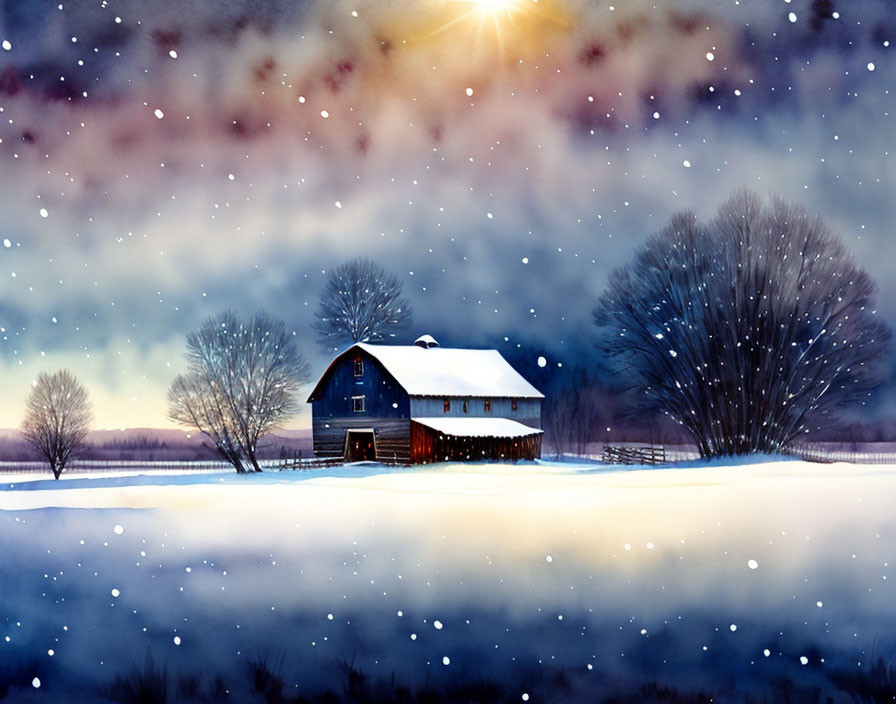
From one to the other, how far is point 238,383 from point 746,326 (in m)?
11.2

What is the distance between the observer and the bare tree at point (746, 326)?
14.2 meters

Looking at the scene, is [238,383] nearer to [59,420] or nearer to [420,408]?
[420,408]

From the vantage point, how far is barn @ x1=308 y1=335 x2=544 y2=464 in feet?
67.6

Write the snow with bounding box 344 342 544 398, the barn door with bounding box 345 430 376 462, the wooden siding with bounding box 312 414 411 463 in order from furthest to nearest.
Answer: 1. the barn door with bounding box 345 430 376 462
2. the snow with bounding box 344 342 544 398
3. the wooden siding with bounding box 312 414 411 463

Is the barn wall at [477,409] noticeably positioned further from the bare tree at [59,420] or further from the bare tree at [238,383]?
the bare tree at [59,420]

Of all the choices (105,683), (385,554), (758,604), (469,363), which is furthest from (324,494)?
(469,363)

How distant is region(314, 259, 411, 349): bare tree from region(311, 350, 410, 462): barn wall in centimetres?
286

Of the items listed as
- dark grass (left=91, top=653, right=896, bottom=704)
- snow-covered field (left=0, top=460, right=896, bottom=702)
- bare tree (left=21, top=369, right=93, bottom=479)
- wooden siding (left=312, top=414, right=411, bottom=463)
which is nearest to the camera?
dark grass (left=91, top=653, right=896, bottom=704)

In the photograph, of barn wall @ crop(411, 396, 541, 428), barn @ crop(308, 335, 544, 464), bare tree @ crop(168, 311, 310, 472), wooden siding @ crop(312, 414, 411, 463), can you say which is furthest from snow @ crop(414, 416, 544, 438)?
bare tree @ crop(168, 311, 310, 472)

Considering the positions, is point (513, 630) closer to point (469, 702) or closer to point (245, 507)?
point (469, 702)

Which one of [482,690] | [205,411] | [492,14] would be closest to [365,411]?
[205,411]

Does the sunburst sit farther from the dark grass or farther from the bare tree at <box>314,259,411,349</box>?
the bare tree at <box>314,259,411,349</box>

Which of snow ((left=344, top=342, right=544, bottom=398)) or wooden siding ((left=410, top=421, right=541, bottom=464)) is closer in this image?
wooden siding ((left=410, top=421, right=541, bottom=464))

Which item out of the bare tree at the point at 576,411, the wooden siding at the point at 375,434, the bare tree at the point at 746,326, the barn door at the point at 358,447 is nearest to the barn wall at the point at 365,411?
the wooden siding at the point at 375,434
